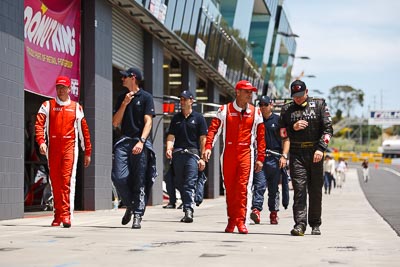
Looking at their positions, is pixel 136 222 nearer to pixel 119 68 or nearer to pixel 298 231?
pixel 298 231

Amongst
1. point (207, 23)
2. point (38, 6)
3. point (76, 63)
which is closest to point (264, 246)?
point (38, 6)

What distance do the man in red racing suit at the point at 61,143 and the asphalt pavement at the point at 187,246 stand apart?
1.19 ft

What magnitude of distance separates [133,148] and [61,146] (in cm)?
91

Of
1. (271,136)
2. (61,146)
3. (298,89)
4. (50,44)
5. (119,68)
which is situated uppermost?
(50,44)

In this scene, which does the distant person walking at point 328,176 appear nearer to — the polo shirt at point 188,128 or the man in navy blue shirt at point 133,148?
the polo shirt at point 188,128

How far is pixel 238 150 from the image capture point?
10375 millimetres

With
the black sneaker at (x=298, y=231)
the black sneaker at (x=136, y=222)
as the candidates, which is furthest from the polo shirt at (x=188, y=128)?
the black sneaker at (x=298, y=231)

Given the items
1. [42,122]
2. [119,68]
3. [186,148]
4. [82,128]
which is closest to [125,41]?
[119,68]

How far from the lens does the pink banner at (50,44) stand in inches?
543

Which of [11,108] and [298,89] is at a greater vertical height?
[298,89]

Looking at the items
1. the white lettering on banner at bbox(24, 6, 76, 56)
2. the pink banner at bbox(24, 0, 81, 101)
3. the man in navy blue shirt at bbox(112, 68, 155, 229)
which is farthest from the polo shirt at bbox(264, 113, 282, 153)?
the white lettering on banner at bbox(24, 6, 76, 56)

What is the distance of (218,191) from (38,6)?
1797cm

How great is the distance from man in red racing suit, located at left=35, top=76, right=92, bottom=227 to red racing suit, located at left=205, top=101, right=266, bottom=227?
1776 mm

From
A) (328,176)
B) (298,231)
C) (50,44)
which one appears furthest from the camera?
(328,176)
